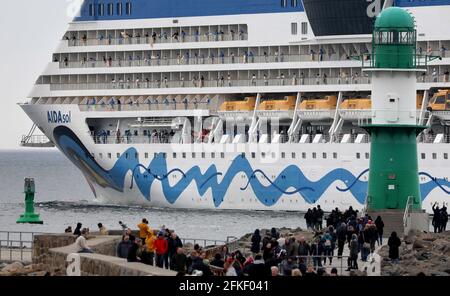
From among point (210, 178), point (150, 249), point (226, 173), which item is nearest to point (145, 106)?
point (210, 178)

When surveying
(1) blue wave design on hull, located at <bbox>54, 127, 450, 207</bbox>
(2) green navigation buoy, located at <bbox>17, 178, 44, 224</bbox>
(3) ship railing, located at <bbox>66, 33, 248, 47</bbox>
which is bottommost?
(2) green navigation buoy, located at <bbox>17, 178, 44, 224</bbox>

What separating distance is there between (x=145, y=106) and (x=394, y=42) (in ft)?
83.0

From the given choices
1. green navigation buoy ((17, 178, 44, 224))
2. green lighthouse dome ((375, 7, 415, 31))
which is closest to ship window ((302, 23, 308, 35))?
green navigation buoy ((17, 178, 44, 224))

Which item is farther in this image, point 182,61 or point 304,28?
Result: point 182,61

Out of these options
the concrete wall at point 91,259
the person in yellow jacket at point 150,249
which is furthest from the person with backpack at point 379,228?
the person in yellow jacket at point 150,249

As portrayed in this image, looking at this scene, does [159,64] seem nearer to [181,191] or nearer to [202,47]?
[202,47]

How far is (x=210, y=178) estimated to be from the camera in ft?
203

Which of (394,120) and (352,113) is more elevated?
(352,113)

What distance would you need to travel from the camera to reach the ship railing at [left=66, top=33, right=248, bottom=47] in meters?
65.1

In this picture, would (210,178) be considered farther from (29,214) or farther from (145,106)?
(29,214)

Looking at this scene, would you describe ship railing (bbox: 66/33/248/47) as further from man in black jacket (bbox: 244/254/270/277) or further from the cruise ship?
man in black jacket (bbox: 244/254/270/277)

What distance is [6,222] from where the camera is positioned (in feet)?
199

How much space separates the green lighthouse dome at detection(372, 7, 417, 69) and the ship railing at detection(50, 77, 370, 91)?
20.2 m
